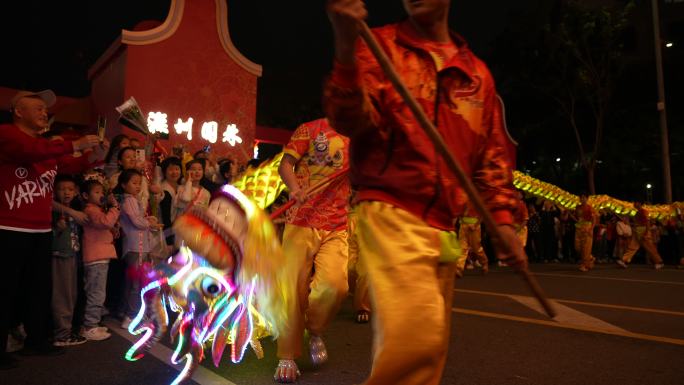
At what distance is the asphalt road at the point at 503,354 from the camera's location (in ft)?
12.1

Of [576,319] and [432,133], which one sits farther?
[576,319]

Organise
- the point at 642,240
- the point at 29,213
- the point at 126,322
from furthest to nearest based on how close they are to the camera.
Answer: the point at 642,240, the point at 126,322, the point at 29,213

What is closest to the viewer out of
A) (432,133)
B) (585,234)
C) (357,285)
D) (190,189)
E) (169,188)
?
(432,133)

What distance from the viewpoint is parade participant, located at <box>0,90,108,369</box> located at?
4.08 meters

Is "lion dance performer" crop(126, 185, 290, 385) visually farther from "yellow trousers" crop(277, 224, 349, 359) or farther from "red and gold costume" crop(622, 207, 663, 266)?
"red and gold costume" crop(622, 207, 663, 266)

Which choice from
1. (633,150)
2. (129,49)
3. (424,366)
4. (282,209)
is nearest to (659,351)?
(282,209)

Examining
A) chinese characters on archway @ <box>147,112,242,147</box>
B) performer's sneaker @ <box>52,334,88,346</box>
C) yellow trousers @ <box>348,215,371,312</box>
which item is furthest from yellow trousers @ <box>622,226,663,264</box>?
performer's sneaker @ <box>52,334,88,346</box>

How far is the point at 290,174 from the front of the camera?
405 centimetres

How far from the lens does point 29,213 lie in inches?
165

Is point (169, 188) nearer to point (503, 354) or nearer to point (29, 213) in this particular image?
point (29, 213)

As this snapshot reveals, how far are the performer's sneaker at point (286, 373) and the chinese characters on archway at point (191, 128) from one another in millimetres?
11651

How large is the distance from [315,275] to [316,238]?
26 cm

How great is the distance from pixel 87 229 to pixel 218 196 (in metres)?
2.63

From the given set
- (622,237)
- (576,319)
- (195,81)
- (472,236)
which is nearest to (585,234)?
(622,237)
